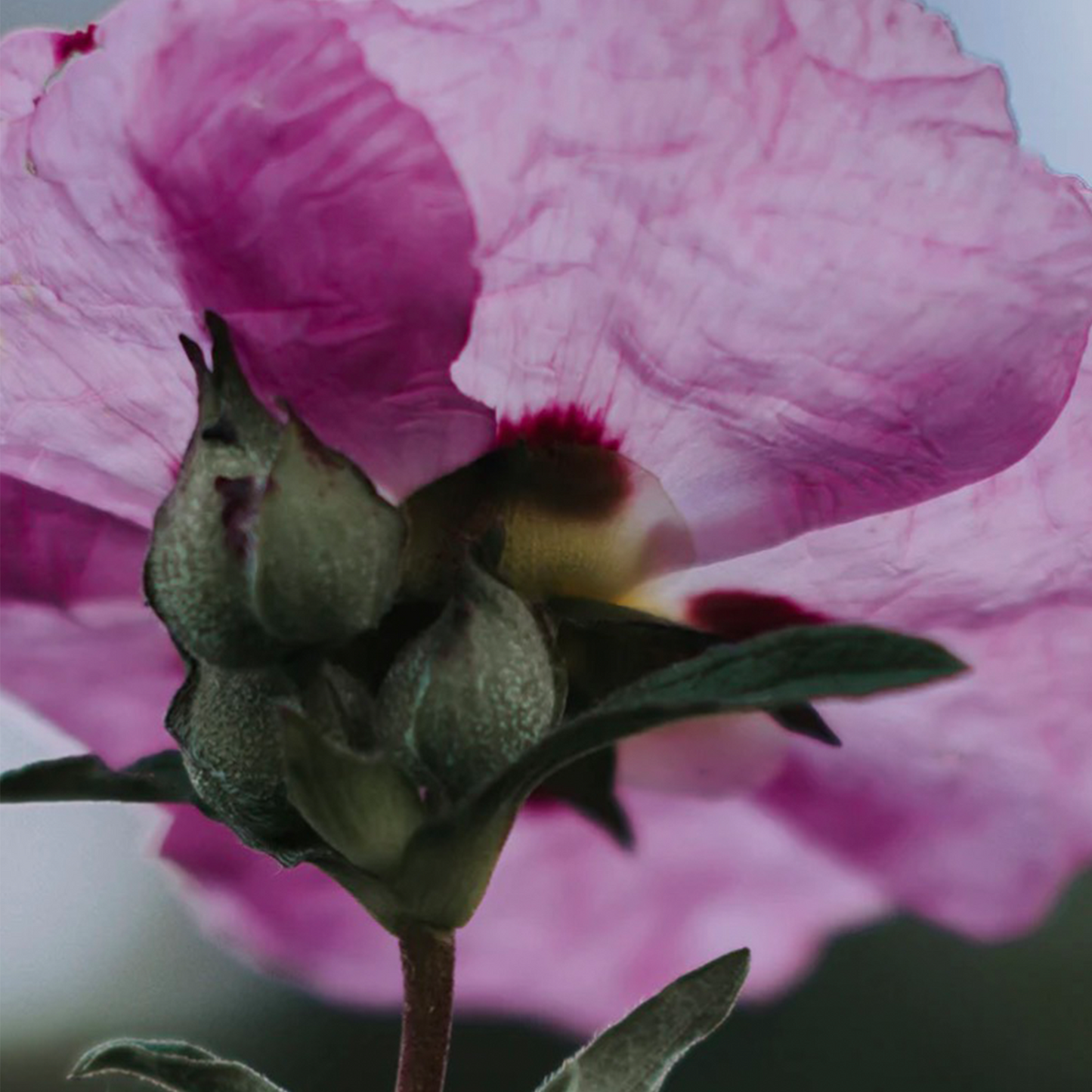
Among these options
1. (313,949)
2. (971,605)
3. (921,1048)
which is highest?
(971,605)

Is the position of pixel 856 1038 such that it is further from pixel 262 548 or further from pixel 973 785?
pixel 262 548

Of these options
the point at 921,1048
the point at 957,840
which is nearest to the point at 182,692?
the point at 957,840

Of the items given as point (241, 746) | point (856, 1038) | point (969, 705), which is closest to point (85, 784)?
point (241, 746)

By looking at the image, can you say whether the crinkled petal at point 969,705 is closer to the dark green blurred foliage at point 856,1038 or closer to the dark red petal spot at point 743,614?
the dark red petal spot at point 743,614

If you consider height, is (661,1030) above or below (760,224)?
below

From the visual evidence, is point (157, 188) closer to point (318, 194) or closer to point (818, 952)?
point (318, 194)

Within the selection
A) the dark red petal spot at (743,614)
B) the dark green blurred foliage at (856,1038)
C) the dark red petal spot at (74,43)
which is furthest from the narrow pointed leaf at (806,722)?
the dark green blurred foliage at (856,1038)
